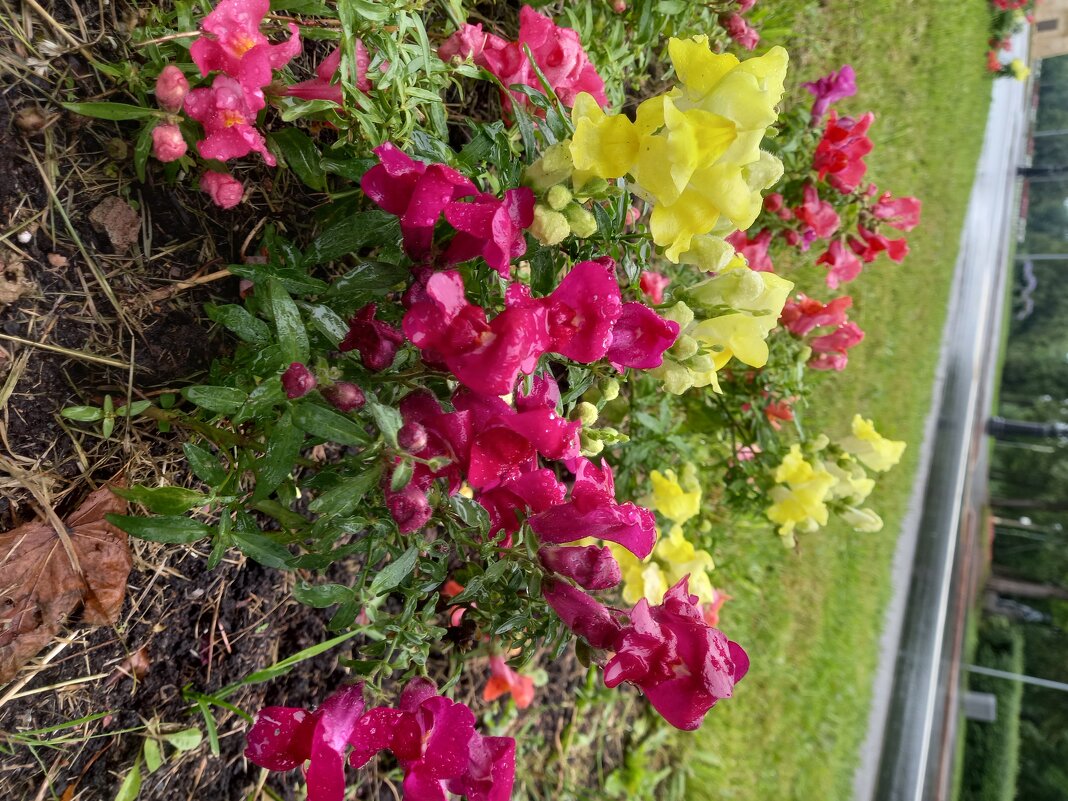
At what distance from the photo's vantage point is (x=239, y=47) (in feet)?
2.91

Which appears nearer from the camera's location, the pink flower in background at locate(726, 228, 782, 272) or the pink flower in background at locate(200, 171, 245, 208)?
the pink flower in background at locate(200, 171, 245, 208)

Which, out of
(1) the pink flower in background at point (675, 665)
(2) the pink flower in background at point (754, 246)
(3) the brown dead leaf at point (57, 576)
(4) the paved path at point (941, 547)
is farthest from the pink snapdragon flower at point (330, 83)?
(4) the paved path at point (941, 547)

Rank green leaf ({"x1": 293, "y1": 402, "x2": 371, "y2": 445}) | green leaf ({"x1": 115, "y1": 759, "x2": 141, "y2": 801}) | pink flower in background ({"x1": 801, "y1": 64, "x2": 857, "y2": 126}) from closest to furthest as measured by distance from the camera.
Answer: green leaf ({"x1": 293, "y1": 402, "x2": 371, "y2": 445}), green leaf ({"x1": 115, "y1": 759, "x2": 141, "y2": 801}), pink flower in background ({"x1": 801, "y1": 64, "x2": 857, "y2": 126})

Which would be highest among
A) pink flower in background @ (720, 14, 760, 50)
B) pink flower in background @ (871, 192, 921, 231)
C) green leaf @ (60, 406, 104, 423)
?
pink flower in background @ (720, 14, 760, 50)

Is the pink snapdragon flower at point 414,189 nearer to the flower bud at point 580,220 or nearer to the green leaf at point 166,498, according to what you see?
the flower bud at point 580,220

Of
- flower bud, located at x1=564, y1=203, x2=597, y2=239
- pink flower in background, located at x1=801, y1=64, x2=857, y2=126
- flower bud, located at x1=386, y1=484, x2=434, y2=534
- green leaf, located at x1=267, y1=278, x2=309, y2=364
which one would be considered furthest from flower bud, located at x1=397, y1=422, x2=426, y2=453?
pink flower in background, located at x1=801, y1=64, x2=857, y2=126

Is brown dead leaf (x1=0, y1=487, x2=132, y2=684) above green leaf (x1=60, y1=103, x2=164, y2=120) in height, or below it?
below

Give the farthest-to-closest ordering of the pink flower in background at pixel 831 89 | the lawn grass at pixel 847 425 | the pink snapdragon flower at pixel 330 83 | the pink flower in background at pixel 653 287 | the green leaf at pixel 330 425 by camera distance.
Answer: the lawn grass at pixel 847 425 → the pink flower in background at pixel 831 89 → the pink flower in background at pixel 653 287 → the pink snapdragon flower at pixel 330 83 → the green leaf at pixel 330 425

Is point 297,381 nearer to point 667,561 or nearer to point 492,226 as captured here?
point 492,226

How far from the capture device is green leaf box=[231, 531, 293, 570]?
3.27ft

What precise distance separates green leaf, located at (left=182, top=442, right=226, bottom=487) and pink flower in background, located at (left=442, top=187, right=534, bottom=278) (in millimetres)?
409

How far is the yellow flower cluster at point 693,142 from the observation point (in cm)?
79

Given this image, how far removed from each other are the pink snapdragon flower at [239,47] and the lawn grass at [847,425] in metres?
1.97

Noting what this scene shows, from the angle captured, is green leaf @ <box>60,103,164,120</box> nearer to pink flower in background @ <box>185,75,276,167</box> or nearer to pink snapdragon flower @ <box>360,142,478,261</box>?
pink flower in background @ <box>185,75,276,167</box>
